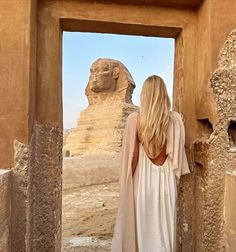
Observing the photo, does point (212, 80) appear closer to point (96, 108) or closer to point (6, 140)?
point (6, 140)

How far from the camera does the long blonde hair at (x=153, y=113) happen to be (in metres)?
2.70

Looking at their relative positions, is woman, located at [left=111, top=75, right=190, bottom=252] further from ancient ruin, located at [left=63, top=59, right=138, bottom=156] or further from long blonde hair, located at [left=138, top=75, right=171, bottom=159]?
ancient ruin, located at [left=63, top=59, right=138, bottom=156]

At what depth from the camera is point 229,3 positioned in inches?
118

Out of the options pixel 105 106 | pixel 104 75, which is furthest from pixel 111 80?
pixel 105 106

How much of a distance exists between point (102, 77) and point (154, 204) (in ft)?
42.0

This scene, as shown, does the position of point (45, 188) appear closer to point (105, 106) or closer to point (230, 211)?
point (230, 211)

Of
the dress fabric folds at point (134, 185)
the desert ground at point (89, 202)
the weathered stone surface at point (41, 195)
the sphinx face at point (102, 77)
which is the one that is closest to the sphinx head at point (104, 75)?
the sphinx face at point (102, 77)

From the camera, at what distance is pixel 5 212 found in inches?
97.0

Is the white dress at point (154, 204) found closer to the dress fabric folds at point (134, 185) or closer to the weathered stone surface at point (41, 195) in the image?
the dress fabric folds at point (134, 185)

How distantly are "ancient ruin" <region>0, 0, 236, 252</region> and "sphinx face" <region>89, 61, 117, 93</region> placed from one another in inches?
468

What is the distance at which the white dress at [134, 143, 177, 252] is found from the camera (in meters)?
2.84

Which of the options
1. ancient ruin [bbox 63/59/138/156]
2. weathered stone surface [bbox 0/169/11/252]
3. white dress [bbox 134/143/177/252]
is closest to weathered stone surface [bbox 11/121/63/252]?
weathered stone surface [bbox 0/169/11/252]

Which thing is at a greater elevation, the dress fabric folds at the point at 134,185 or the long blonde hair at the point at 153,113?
the long blonde hair at the point at 153,113

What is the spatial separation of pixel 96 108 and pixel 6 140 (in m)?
13.7
